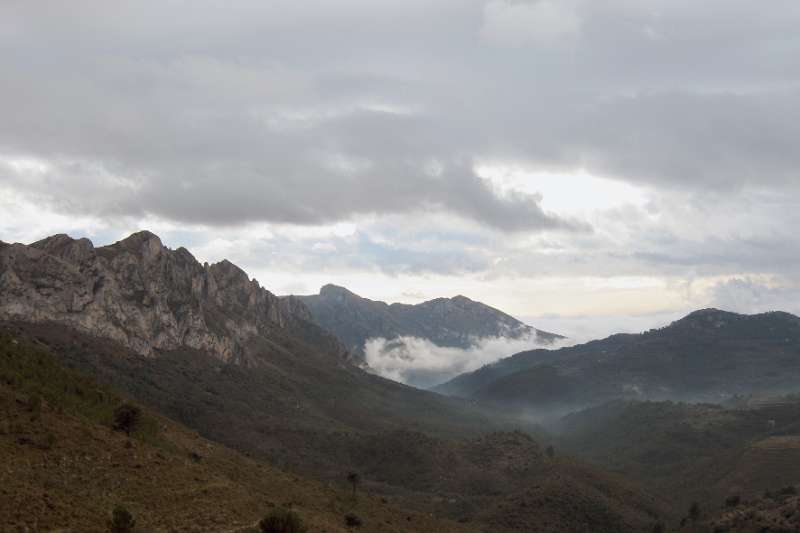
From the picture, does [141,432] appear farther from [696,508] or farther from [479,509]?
[696,508]

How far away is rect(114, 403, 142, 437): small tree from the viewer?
286 feet

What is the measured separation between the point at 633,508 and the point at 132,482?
15918 cm

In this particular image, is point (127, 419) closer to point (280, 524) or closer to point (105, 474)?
point (105, 474)

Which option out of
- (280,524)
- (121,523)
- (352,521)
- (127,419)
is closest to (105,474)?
(121,523)

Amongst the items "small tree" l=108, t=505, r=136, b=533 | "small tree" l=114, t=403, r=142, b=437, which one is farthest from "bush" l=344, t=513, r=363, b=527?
"small tree" l=108, t=505, r=136, b=533

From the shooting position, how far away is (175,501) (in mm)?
67938

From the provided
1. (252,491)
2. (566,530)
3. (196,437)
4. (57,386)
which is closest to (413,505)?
(566,530)

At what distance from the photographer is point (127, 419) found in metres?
88.1

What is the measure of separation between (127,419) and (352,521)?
33.3 meters

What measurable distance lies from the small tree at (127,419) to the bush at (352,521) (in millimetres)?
31212

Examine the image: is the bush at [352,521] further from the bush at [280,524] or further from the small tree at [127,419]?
the small tree at [127,419]

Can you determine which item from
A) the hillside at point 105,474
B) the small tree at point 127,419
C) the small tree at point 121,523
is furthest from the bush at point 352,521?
the small tree at point 121,523

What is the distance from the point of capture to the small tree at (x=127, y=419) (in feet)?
286

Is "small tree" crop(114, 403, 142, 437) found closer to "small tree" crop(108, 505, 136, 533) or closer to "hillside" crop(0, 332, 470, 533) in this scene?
"hillside" crop(0, 332, 470, 533)
